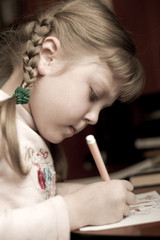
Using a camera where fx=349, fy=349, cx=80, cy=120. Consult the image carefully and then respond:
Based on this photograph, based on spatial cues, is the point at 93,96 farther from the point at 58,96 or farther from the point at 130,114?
the point at 130,114

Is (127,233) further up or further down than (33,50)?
further down

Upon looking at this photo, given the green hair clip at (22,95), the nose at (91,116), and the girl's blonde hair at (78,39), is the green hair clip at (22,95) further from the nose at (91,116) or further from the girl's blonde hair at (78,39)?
the nose at (91,116)

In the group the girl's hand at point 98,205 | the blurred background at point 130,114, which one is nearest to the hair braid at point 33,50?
the girl's hand at point 98,205

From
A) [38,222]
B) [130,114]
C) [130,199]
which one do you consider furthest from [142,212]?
[130,114]

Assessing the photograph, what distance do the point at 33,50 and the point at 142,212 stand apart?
0.38 m

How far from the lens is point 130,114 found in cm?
132

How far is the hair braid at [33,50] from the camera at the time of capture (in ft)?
2.29

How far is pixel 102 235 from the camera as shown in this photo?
21.3 inches

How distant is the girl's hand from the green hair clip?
0.20 metres

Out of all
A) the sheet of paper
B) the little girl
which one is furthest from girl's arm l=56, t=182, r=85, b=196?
the sheet of paper

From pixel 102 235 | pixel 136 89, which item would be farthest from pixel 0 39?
pixel 102 235

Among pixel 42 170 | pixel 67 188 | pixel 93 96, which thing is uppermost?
pixel 93 96

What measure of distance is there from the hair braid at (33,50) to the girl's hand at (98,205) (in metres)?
0.24

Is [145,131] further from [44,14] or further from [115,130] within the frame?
[44,14]
